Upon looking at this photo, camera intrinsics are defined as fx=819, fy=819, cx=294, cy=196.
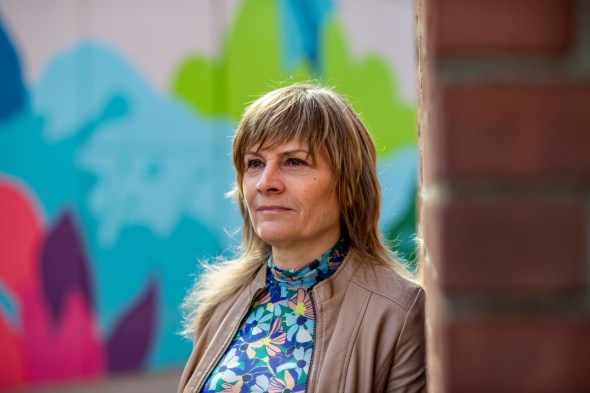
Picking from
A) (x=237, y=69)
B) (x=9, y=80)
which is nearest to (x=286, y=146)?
(x=9, y=80)

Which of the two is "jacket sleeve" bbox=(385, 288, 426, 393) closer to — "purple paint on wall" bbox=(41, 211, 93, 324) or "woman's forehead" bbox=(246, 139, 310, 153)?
"woman's forehead" bbox=(246, 139, 310, 153)

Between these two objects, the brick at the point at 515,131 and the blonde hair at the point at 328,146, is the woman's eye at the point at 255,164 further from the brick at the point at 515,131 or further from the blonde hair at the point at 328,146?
the brick at the point at 515,131

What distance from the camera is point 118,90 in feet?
21.7

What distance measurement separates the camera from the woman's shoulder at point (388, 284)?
2.27 m

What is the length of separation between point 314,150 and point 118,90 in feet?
14.7

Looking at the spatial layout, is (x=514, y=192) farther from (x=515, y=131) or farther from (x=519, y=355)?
(x=519, y=355)

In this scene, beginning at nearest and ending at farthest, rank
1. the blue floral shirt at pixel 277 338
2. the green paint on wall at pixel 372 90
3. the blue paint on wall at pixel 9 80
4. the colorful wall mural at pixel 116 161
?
the blue floral shirt at pixel 277 338 → the blue paint on wall at pixel 9 80 → the colorful wall mural at pixel 116 161 → the green paint on wall at pixel 372 90

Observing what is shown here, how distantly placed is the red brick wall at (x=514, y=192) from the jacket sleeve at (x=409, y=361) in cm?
121

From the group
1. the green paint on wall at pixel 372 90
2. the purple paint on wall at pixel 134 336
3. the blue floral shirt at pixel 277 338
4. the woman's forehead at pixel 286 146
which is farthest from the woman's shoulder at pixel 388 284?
the green paint on wall at pixel 372 90

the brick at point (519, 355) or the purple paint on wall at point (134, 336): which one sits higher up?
the brick at point (519, 355)

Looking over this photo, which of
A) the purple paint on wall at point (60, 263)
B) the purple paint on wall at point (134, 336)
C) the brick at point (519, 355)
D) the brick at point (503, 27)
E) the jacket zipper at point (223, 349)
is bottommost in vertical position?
the purple paint on wall at point (134, 336)

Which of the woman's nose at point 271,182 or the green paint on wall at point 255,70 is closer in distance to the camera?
the woman's nose at point 271,182

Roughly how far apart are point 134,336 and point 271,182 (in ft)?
15.2

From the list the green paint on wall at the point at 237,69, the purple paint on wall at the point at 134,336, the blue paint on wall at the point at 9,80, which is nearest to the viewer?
the blue paint on wall at the point at 9,80
